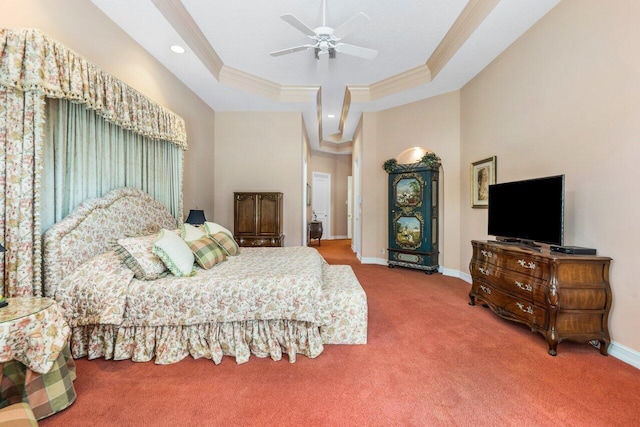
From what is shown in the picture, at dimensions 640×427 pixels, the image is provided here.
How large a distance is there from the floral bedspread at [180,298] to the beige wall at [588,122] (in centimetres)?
226

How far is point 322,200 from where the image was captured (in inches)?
361

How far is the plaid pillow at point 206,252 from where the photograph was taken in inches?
97.8

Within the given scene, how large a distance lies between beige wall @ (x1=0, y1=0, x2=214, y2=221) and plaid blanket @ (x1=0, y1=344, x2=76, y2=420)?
A: 2130 millimetres

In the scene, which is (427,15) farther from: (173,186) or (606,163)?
(173,186)

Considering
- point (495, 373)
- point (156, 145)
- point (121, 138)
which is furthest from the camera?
point (156, 145)

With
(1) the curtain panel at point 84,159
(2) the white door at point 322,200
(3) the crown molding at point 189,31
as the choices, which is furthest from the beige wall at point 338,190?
(1) the curtain panel at point 84,159

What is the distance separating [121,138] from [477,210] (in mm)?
4437

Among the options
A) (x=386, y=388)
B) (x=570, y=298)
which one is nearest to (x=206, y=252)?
(x=386, y=388)

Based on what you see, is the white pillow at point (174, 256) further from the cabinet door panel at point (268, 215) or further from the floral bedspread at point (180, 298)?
the cabinet door panel at point (268, 215)

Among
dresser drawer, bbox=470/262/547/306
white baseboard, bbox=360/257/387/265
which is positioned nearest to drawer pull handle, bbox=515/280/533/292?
dresser drawer, bbox=470/262/547/306

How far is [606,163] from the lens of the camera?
2.16 m

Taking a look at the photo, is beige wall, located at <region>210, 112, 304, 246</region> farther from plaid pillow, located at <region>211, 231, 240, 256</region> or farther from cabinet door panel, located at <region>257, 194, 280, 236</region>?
plaid pillow, located at <region>211, 231, 240, 256</region>

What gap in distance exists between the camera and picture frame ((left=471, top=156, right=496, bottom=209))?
3.64 metres

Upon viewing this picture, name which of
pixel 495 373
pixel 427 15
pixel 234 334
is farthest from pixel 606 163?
pixel 234 334
